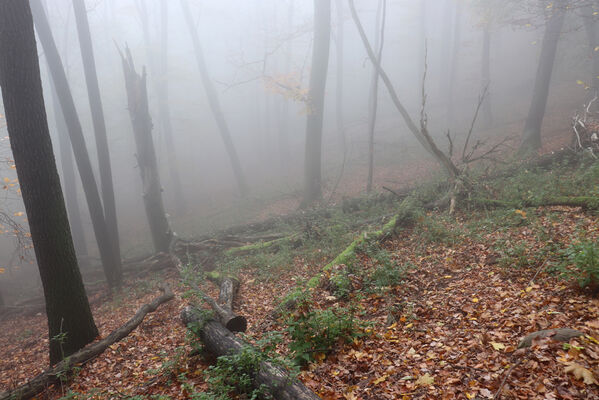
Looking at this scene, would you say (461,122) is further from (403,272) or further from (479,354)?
(479,354)

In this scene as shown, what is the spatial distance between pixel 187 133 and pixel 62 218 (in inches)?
1195

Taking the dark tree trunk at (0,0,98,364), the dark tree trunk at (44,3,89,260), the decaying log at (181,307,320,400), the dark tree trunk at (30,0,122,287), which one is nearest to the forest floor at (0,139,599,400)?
the decaying log at (181,307,320,400)

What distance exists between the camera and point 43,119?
5.39 meters

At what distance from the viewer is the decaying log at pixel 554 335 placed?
3383 millimetres

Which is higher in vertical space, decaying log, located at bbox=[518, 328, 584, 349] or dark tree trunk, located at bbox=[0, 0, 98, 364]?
dark tree trunk, located at bbox=[0, 0, 98, 364]

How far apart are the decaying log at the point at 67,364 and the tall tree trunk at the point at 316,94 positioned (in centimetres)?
883

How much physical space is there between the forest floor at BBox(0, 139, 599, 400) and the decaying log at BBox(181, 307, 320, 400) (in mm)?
282

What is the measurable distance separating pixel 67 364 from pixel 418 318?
4.99 metres

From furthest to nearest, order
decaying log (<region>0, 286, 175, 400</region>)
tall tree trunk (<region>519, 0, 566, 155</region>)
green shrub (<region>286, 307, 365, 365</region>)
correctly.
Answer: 1. tall tree trunk (<region>519, 0, 566, 155</region>)
2. decaying log (<region>0, 286, 175, 400</region>)
3. green shrub (<region>286, 307, 365, 365</region>)

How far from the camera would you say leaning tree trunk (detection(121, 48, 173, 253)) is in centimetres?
1168

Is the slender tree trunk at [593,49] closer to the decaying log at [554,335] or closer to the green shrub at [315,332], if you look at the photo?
the decaying log at [554,335]

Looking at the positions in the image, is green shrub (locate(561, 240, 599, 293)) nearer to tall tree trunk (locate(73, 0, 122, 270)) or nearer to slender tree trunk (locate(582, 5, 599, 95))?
tall tree trunk (locate(73, 0, 122, 270))

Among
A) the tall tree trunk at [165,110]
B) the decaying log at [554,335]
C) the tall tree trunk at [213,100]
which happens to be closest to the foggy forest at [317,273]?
the decaying log at [554,335]

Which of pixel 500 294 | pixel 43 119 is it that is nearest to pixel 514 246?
pixel 500 294
